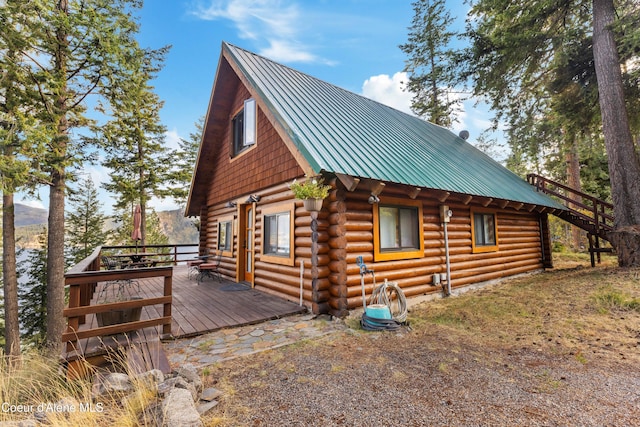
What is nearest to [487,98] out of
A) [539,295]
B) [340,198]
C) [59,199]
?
[539,295]

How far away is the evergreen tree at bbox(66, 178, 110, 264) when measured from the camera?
19016 millimetres

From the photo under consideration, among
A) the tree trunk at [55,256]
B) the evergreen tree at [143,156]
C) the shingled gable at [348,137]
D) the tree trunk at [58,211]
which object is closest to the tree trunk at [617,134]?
the shingled gable at [348,137]

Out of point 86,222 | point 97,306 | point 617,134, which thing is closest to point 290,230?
point 97,306

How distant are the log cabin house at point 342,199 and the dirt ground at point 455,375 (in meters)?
1.33

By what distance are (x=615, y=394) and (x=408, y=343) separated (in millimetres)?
2055

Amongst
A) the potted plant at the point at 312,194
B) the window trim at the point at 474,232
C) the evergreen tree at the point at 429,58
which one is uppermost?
the evergreen tree at the point at 429,58

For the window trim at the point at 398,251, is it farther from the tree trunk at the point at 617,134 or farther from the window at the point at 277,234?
the tree trunk at the point at 617,134

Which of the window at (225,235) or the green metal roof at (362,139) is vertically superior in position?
the green metal roof at (362,139)

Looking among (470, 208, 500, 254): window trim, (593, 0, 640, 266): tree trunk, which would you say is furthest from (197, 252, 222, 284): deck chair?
(593, 0, 640, 266): tree trunk

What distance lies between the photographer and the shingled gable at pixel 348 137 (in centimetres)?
526

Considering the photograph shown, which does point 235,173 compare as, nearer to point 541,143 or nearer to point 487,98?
point 487,98

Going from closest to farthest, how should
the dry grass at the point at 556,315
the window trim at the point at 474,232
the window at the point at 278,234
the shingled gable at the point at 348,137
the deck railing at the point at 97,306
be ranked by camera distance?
the deck railing at the point at 97,306, the dry grass at the point at 556,315, the shingled gable at the point at 348,137, the window at the point at 278,234, the window trim at the point at 474,232

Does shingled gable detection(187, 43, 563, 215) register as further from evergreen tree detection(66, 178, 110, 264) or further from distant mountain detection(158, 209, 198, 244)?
distant mountain detection(158, 209, 198, 244)

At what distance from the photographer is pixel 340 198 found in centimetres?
501
